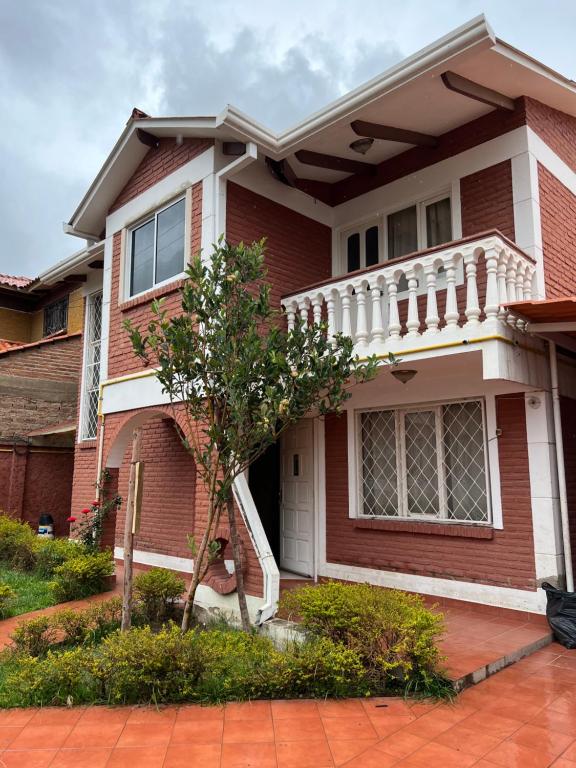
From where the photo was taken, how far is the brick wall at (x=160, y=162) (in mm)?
8398

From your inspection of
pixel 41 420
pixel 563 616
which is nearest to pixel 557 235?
pixel 563 616

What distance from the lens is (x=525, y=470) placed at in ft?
21.6

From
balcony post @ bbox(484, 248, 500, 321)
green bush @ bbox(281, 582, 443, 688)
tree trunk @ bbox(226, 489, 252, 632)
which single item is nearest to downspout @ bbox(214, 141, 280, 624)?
tree trunk @ bbox(226, 489, 252, 632)

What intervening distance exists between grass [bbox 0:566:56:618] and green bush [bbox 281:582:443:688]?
13.0ft

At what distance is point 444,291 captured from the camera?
295 inches

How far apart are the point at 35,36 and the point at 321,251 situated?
1230 cm

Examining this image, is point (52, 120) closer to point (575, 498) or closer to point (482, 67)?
point (482, 67)

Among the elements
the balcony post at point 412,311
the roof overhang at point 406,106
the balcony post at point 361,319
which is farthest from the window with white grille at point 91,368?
the balcony post at point 412,311

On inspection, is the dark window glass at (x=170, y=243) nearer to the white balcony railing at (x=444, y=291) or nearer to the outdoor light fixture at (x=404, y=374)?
the white balcony railing at (x=444, y=291)

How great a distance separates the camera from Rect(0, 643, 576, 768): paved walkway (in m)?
3.72

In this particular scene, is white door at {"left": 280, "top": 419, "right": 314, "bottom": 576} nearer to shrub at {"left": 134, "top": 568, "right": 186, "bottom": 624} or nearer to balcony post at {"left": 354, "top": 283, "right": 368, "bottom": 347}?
balcony post at {"left": 354, "top": 283, "right": 368, "bottom": 347}

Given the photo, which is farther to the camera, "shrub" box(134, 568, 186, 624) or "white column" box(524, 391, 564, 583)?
"shrub" box(134, 568, 186, 624)

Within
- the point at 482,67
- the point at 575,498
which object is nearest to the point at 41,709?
the point at 575,498

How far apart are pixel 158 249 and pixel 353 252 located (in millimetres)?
2972
